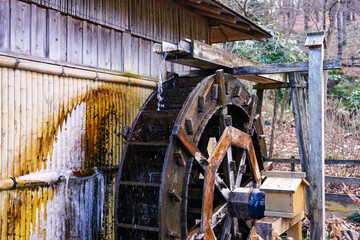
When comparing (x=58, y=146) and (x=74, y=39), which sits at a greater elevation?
(x=74, y=39)

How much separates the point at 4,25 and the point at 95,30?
1359mm

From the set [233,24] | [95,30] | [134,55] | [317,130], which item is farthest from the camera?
[233,24]

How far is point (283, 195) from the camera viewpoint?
305 cm

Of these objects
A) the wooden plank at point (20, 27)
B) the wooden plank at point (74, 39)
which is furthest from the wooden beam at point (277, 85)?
the wooden plank at point (20, 27)

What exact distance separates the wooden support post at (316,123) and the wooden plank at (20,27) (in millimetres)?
3499

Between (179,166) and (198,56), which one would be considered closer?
(179,166)

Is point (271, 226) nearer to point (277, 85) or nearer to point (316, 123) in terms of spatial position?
point (316, 123)

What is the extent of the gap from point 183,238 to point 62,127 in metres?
1.91

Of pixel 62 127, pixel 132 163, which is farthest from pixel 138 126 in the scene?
pixel 62 127

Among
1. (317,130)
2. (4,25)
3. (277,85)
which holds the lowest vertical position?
(317,130)

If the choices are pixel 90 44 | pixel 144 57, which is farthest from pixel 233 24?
pixel 90 44

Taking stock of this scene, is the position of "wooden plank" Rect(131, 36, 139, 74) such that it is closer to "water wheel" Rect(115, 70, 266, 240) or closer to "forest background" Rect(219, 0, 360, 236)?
"water wheel" Rect(115, 70, 266, 240)

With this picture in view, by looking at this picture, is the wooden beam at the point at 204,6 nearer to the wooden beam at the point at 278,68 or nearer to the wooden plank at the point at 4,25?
the wooden beam at the point at 278,68

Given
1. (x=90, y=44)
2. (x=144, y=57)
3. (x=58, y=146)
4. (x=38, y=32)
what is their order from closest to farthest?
(x=38, y=32) < (x=58, y=146) < (x=90, y=44) < (x=144, y=57)
